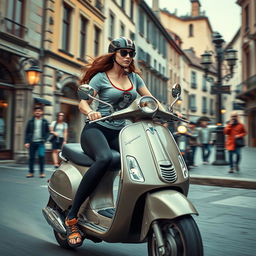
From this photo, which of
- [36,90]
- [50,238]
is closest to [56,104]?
[36,90]

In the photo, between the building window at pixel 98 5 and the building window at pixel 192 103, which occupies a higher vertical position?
the building window at pixel 98 5

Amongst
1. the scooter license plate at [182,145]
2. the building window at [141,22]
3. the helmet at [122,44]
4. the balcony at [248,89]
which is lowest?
the scooter license plate at [182,145]

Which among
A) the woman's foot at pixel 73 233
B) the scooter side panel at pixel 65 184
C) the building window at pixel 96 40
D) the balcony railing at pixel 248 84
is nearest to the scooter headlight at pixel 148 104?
the scooter side panel at pixel 65 184

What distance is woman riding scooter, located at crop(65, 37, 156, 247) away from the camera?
2.81 metres

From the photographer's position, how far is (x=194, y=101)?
55.9m

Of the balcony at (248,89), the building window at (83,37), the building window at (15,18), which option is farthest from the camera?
the balcony at (248,89)

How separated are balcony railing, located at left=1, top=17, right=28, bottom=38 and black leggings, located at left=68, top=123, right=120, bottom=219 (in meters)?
11.2

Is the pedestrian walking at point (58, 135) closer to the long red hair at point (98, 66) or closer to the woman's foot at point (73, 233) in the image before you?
the long red hair at point (98, 66)

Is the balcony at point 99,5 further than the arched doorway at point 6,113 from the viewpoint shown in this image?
Yes

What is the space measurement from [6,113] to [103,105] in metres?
11.2

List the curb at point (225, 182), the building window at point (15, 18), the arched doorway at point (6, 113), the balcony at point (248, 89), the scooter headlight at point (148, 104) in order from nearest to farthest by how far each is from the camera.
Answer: the scooter headlight at point (148, 104) < the curb at point (225, 182) < the arched doorway at point (6, 113) < the building window at point (15, 18) < the balcony at point (248, 89)

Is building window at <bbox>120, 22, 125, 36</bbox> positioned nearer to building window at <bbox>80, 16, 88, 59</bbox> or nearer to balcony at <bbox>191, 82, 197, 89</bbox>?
building window at <bbox>80, 16, 88, 59</bbox>

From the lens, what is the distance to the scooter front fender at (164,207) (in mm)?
2232

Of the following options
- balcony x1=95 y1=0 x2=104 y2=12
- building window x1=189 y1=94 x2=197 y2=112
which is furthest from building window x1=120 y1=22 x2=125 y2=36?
building window x1=189 y1=94 x2=197 y2=112
